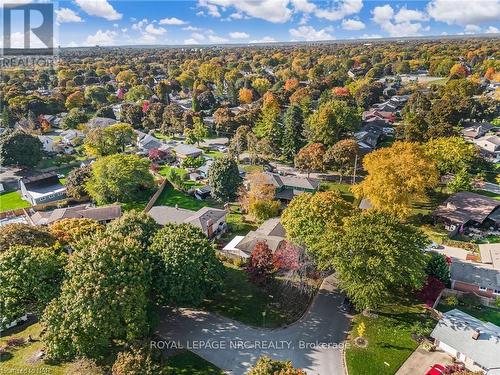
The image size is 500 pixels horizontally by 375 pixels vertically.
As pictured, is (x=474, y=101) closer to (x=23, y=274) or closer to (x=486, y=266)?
(x=486, y=266)

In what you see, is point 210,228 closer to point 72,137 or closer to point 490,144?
point 72,137

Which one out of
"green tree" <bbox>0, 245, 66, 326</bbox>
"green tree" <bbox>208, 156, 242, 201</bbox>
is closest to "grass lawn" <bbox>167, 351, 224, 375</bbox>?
"green tree" <bbox>0, 245, 66, 326</bbox>

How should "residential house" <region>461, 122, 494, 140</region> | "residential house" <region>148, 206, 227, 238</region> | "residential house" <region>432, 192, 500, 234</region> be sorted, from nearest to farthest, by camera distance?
"residential house" <region>148, 206, 227, 238</region>, "residential house" <region>432, 192, 500, 234</region>, "residential house" <region>461, 122, 494, 140</region>

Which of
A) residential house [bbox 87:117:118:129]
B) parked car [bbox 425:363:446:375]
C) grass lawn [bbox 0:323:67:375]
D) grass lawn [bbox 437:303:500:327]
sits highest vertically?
residential house [bbox 87:117:118:129]

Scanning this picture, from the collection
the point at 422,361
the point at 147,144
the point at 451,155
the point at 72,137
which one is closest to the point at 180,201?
the point at 147,144

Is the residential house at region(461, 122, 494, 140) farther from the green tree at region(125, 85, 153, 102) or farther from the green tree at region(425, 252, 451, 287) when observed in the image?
the green tree at region(125, 85, 153, 102)

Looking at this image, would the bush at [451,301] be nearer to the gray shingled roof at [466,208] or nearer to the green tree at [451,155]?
the gray shingled roof at [466,208]

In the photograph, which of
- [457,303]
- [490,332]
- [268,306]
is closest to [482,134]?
[457,303]
